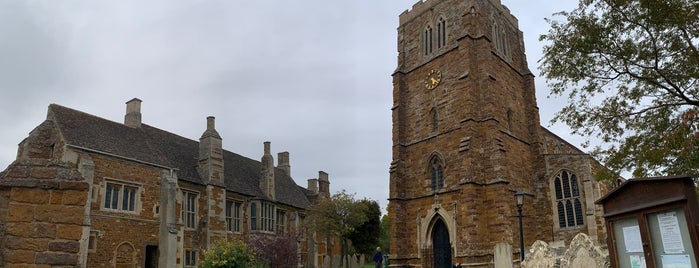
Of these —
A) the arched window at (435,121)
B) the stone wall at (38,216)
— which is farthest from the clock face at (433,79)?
the stone wall at (38,216)

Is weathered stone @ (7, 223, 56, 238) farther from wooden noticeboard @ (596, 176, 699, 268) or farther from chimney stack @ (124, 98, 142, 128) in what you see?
chimney stack @ (124, 98, 142, 128)

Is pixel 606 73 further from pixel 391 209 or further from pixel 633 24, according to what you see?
pixel 391 209

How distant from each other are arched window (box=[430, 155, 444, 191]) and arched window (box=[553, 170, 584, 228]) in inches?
253

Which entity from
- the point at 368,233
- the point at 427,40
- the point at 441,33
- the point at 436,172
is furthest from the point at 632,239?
the point at 368,233

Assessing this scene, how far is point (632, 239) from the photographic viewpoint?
6.85 metres

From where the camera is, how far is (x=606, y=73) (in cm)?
1342

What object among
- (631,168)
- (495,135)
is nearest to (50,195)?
(631,168)

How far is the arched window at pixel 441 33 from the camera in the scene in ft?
94.1

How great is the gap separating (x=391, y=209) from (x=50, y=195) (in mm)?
23470

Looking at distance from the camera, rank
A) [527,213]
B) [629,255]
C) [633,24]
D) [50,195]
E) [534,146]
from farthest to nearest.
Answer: [534,146] → [527,213] → [633,24] → [629,255] → [50,195]

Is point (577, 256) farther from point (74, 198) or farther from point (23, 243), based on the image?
point (23, 243)

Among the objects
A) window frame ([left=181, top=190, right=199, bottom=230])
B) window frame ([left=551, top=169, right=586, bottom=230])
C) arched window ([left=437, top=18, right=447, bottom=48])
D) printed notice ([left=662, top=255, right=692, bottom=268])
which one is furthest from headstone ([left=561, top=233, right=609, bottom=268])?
window frame ([left=181, top=190, right=199, bottom=230])

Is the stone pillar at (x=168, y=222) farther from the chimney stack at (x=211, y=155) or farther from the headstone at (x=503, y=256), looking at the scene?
the headstone at (x=503, y=256)

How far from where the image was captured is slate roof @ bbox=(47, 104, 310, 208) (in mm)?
26531
